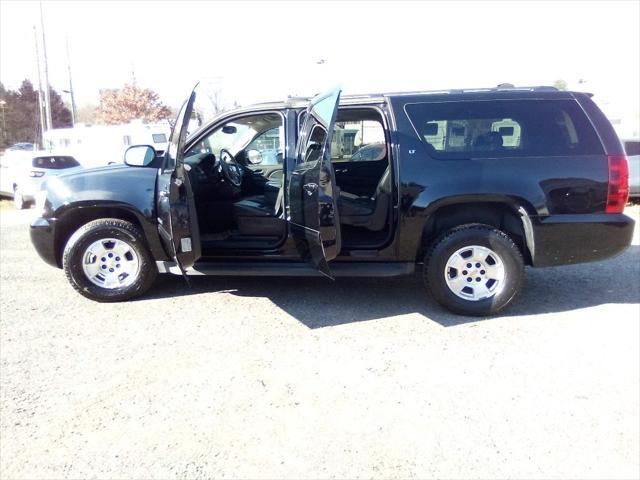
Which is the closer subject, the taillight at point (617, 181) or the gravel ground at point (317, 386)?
the gravel ground at point (317, 386)

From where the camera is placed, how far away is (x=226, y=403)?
3.20 m

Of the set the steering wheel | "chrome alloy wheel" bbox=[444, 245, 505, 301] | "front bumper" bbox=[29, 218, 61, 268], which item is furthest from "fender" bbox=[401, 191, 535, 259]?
"front bumper" bbox=[29, 218, 61, 268]

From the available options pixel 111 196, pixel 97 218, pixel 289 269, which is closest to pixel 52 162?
pixel 97 218

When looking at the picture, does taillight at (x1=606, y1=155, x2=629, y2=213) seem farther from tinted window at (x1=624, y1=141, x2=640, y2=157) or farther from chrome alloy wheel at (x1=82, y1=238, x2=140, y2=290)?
tinted window at (x1=624, y1=141, x2=640, y2=157)

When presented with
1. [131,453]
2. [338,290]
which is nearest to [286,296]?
[338,290]

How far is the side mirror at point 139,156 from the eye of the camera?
15.6ft

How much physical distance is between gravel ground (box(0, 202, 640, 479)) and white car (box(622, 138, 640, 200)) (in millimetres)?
6822

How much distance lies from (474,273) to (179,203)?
8.37 feet

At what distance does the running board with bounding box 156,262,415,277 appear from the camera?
4.66m

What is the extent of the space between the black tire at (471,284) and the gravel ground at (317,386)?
13 cm

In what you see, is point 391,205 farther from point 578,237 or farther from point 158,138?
point 158,138

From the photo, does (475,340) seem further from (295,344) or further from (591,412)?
(295,344)

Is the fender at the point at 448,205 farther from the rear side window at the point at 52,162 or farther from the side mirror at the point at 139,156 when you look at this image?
the rear side window at the point at 52,162

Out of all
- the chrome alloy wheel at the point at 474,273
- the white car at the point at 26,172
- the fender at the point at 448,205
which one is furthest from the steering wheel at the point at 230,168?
the white car at the point at 26,172
